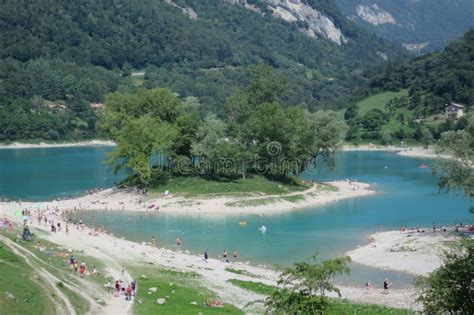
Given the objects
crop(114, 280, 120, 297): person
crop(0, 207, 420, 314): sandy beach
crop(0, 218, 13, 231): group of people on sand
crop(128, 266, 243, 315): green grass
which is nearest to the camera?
crop(128, 266, 243, 315): green grass

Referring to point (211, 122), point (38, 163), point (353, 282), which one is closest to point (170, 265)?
point (353, 282)

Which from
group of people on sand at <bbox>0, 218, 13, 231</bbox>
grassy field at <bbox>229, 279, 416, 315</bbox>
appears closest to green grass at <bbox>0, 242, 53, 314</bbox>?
grassy field at <bbox>229, 279, 416, 315</bbox>

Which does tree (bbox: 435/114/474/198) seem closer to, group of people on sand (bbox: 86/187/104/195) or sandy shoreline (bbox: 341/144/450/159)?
group of people on sand (bbox: 86/187/104/195)

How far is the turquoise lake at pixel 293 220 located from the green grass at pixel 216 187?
6796mm

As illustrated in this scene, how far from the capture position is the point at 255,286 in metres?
42.0

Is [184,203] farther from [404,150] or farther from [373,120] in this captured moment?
[373,120]

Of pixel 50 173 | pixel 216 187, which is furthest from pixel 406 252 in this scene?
pixel 50 173

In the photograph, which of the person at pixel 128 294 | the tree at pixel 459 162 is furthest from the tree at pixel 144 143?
the person at pixel 128 294

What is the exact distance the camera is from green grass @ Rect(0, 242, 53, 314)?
30.1 metres

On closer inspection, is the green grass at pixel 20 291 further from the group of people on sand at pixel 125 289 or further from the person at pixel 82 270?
the group of people on sand at pixel 125 289

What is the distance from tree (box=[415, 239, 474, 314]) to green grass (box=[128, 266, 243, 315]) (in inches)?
546

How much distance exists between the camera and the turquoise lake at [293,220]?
5906cm

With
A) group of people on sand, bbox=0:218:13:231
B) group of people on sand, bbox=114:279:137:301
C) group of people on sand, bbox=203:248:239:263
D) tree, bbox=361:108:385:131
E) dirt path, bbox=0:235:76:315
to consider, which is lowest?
group of people on sand, bbox=203:248:239:263

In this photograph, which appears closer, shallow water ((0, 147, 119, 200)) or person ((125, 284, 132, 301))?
person ((125, 284, 132, 301))
